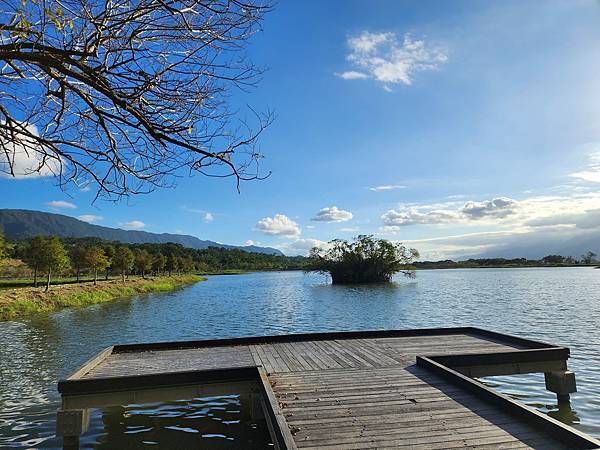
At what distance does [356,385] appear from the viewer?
7004 millimetres

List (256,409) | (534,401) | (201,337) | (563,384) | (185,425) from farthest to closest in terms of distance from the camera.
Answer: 1. (201,337)
2. (534,401)
3. (563,384)
4. (185,425)
5. (256,409)

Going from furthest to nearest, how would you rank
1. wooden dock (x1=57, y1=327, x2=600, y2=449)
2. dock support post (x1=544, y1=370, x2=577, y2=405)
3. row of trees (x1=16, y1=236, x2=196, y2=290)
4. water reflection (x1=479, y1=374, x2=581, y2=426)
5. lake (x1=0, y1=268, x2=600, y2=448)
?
row of trees (x1=16, y1=236, x2=196, y2=290) < dock support post (x1=544, y1=370, x2=577, y2=405) < water reflection (x1=479, y1=374, x2=581, y2=426) < lake (x1=0, y1=268, x2=600, y2=448) < wooden dock (x1=57, y1=327, x2=600, y2=449)

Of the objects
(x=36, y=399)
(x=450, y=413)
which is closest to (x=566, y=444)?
(x=450, y=413)

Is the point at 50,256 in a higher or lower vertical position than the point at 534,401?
higher

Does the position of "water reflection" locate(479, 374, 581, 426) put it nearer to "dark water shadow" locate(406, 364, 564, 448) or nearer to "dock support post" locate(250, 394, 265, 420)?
"dark water shadow" locate(406, 364, 564, 448)

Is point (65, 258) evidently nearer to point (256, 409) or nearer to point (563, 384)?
point (256, 409)

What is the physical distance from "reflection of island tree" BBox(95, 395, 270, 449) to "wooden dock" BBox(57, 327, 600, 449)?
894 mm

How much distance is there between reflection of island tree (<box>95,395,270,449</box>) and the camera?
768cm

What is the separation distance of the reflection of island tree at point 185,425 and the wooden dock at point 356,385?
89cm

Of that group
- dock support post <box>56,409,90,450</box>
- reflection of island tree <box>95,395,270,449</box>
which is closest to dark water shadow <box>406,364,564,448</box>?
reflection of island tree <box>95,395,270,449</box>

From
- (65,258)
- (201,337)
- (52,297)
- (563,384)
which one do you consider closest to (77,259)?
(65,258)

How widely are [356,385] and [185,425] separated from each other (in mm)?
3723

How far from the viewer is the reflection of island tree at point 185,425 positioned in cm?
768

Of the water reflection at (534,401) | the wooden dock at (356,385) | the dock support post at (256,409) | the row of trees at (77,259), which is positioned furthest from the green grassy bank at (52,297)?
the water reflection at (534,401)
